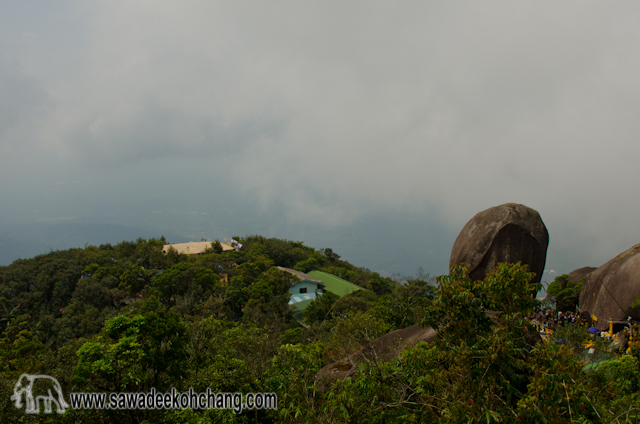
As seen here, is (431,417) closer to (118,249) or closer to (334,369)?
(334,369)

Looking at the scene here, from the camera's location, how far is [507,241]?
494 inches

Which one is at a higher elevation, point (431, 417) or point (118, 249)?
point (118, 249)

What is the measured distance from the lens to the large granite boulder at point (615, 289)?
50.2 feet

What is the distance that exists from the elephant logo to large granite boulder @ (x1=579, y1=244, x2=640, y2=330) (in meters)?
20.8

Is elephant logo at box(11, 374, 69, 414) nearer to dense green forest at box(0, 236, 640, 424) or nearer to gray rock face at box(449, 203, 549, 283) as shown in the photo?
dense green forest at box(0, 236, 640, 424)

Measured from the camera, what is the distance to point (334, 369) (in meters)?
9.95

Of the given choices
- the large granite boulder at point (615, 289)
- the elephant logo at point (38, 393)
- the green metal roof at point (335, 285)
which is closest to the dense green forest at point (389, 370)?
the elephant logo at point (38, 393)

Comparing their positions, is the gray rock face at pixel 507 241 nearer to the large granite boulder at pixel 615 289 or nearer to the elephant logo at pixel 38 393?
the large granite boulder at pixel 615 289

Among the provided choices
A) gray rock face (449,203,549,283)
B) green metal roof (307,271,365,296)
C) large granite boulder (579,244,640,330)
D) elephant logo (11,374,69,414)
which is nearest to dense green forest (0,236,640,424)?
elephant logo (11,374,69,414)

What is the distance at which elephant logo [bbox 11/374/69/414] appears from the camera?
6.46 metres

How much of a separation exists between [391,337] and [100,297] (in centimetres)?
3279

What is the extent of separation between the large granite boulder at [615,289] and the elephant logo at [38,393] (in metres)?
20.8

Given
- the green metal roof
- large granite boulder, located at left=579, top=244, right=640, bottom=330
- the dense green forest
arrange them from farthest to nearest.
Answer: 1. the green metal roof
2. large granite boulder, located at left=579, top=244, right=640, bottom=330
3. the dense green forest

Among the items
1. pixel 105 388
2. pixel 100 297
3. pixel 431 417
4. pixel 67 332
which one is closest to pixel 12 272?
pixel 100 297
